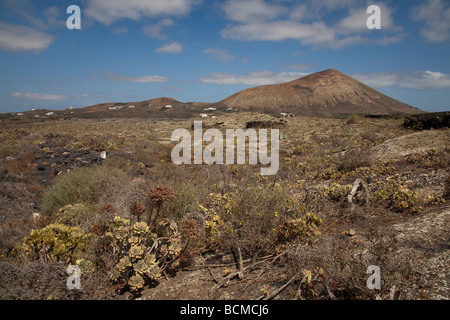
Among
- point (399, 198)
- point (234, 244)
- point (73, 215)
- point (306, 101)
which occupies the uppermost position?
point (306, 101)

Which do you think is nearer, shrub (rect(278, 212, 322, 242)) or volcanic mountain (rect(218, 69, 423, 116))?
shrub (rect(278, 212, 322, 242))

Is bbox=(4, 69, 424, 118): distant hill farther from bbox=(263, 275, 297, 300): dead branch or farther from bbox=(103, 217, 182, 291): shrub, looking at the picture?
bbox=(263, 275, 297, 300): dead branch

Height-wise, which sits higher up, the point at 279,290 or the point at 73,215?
the point at 73,215

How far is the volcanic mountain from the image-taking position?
202 feet

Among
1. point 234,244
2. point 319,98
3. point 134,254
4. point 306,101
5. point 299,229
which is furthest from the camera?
point 319,98

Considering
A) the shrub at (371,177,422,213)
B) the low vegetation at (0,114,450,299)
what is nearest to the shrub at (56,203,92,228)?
the low vegetation at (0,114,450,299)

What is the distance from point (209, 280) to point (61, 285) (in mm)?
1396

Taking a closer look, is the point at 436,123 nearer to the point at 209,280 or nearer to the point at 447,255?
the point at 447,255

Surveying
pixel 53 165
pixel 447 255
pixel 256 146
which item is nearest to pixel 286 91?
pixel 256 146

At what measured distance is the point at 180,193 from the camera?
14.6ft

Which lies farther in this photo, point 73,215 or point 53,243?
point 73,215

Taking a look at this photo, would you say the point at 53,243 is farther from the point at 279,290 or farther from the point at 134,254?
the point at 279,290

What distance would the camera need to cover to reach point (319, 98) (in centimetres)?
6619

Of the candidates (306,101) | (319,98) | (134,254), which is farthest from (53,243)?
(319,98)
